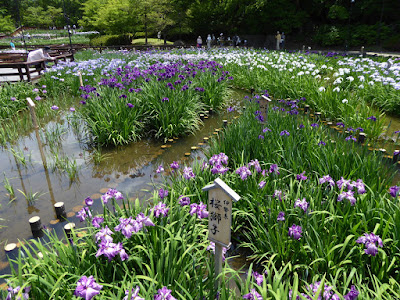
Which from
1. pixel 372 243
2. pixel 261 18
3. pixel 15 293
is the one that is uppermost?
pixel 261 18

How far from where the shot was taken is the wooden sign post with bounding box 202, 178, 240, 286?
1.57 m

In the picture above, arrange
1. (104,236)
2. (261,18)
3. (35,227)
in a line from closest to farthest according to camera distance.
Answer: (104,236) → (35,227) → (261,18)

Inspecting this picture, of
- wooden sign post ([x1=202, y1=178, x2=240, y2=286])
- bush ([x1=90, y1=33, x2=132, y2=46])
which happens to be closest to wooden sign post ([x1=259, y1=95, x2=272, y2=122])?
wooden sign post ([x1=202, y1=178, x2=240, y2=286])

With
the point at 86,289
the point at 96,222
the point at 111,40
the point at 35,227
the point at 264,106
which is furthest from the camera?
the point at 111,40

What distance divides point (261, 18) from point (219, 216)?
33.0 metres

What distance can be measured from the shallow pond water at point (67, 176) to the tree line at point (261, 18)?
22.8 meters

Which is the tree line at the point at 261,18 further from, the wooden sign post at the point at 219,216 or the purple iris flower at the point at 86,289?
the purple iris flower at the point at 86,289

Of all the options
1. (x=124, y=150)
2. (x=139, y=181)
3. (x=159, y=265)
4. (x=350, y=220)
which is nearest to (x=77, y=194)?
(x=139, y=181)

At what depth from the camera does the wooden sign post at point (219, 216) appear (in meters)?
1.57

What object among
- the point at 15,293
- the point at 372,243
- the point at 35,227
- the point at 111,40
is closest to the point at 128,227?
the point at 15,293

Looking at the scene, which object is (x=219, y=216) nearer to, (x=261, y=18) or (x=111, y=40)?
(x=111, y=40)

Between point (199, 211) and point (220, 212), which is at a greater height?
point (220, 212)

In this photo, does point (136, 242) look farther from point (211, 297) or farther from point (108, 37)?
point (108, 37)

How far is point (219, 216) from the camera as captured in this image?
Result: 162cm
